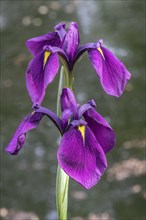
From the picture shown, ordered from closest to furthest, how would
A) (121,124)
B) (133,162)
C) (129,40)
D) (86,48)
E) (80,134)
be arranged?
(80,134) < (86,48) < (133,162) < (121,124) < (129,40)

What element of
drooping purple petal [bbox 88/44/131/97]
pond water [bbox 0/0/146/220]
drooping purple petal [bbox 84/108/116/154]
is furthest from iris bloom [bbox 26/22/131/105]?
pond water [bbox 0/0/146/220]

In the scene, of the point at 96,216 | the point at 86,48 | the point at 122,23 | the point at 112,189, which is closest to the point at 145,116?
the point at 112,189

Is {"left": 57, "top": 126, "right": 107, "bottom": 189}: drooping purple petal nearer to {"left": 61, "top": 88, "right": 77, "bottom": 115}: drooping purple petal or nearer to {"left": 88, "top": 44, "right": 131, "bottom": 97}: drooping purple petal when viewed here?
{"left": 61, "top": 88, "right": 77, "bottom": 115}: drooping purple petal

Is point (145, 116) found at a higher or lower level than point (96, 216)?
higher

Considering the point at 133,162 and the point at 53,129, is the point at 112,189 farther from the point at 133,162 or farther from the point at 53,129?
the point at 53,129

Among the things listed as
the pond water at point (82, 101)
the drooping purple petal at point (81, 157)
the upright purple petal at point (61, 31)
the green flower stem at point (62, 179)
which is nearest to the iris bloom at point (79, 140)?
the drooping purple petal at point (81, 157)

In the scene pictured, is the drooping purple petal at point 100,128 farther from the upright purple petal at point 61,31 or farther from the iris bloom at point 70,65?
the upright purple petal at point 61,31

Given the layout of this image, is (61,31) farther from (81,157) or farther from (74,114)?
(81,157)

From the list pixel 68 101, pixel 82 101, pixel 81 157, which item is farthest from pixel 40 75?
pixel 82 101
